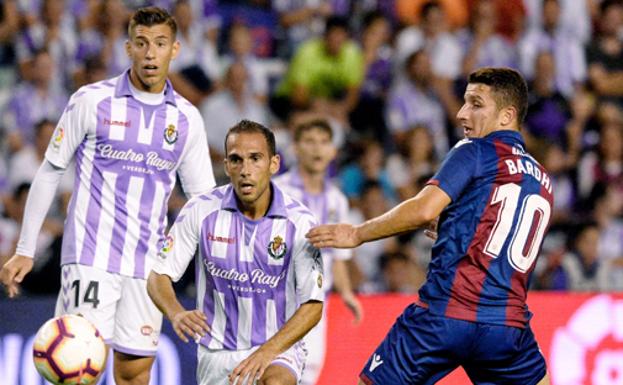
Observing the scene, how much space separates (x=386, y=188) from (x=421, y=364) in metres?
5.76

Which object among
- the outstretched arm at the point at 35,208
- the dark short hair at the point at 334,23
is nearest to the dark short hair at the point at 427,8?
the dark short hair at the point at 334,23

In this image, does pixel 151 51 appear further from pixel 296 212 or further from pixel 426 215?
pixel 426 215

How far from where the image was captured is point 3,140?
1112 centimetres

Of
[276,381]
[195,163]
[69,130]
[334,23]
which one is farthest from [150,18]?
[334,23]

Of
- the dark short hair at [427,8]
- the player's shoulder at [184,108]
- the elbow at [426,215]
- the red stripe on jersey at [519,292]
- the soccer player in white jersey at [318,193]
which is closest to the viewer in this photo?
the elbow at [426,215]

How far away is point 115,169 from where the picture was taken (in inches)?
270

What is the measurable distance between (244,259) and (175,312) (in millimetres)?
514

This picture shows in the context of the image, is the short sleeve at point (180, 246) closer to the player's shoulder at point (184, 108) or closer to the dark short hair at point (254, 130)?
the dark short hair at point (254, 130)

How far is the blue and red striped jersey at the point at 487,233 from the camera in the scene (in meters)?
5.80

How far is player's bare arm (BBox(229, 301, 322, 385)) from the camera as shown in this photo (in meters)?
5.92

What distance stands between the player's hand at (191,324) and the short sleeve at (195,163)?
4.55ft

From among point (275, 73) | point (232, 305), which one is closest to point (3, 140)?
point (275, 73)

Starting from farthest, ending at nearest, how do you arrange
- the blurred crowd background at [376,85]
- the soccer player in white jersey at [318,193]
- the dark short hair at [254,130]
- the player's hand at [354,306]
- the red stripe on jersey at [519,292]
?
the blurred crowd background at [376,85], the soccer player in white jersey at [318,193], the player's hand at [354,306], the dark short hair at [254,130], the red stripe on jersey at [519,292]

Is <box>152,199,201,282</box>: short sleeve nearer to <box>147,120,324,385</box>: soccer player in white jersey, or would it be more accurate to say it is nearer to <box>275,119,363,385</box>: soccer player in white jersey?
<box>147,120,324,385</box>: soccer player in white jersey
